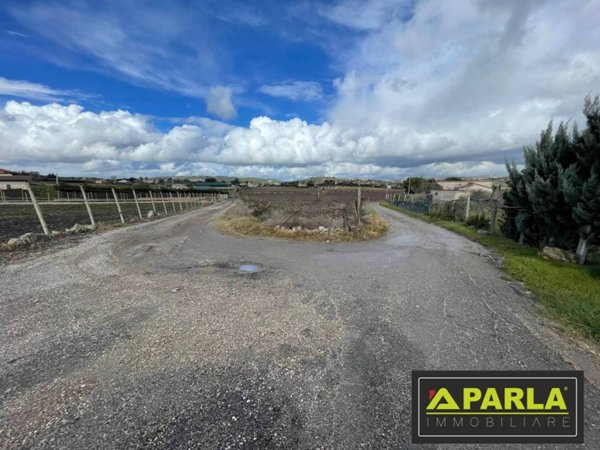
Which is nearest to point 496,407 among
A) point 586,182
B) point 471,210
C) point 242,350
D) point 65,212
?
point 242,350

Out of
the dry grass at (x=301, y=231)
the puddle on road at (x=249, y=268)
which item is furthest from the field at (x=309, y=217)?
the puddle on road at (x=249, y=268)

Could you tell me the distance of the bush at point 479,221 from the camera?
1379 centimetres

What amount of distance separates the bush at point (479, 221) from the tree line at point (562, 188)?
160 inches

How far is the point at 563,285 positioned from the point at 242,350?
6.47 metres

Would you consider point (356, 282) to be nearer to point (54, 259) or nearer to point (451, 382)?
point (451, 382)

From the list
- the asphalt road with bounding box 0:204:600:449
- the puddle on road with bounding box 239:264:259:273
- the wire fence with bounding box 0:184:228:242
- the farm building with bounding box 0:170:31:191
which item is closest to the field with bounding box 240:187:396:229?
the puddle on road with bounding box 239:264:259:273

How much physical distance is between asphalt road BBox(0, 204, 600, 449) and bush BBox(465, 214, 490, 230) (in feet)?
29.3

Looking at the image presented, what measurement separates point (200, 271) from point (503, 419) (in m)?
5.73

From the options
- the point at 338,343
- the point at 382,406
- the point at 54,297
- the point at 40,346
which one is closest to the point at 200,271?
the point at 54,297

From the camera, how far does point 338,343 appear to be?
3.29 m

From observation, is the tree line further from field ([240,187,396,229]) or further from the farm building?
the farm building

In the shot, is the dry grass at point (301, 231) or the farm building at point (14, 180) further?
the dry grass at point (301, 231)

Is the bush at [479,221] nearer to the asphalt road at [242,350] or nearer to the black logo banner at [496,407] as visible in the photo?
the asphalt road at [242,350]

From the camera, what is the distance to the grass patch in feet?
13.0
